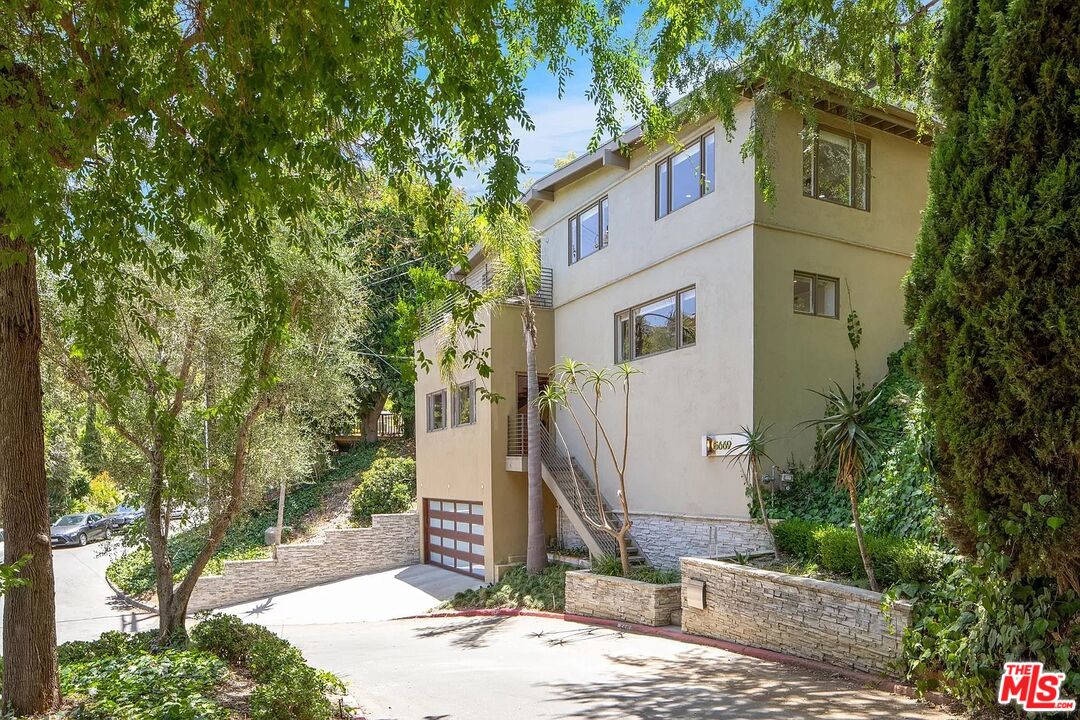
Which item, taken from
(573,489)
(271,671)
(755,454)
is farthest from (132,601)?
(755,454)

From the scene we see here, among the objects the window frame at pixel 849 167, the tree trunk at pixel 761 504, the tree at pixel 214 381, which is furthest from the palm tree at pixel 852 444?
the tree at pixel 214 381

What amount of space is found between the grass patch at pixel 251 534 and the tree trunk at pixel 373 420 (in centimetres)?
77

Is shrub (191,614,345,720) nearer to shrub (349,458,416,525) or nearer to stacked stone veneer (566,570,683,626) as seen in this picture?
stacked stone veneer (566,570,683,626)

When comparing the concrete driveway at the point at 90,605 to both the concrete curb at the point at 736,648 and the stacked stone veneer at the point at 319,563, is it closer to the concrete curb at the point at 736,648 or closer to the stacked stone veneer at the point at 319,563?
the stacked stone veneer at the point at 319,563

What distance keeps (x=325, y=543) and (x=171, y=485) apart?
1332 cm

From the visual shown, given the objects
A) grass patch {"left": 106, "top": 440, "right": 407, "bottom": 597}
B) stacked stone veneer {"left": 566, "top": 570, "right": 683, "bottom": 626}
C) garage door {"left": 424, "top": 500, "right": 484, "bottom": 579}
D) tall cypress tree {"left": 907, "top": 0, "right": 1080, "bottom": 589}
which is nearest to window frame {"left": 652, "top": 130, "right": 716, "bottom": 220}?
stacked stone veneer {"left": 566, "top": 570, "right": 683, "bottom": 626}

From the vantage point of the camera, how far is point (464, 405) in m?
21.3

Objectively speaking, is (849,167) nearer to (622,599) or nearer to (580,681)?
(622,599)

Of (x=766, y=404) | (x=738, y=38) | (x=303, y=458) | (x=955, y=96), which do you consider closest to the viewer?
(x=955, y=96)

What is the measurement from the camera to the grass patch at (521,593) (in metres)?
15.6

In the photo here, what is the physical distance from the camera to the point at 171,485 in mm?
10188

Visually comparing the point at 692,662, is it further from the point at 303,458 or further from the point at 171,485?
the point at 303,458

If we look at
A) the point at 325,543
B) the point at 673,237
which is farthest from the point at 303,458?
the point at 673,237

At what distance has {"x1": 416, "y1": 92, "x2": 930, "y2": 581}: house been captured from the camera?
541 inches
